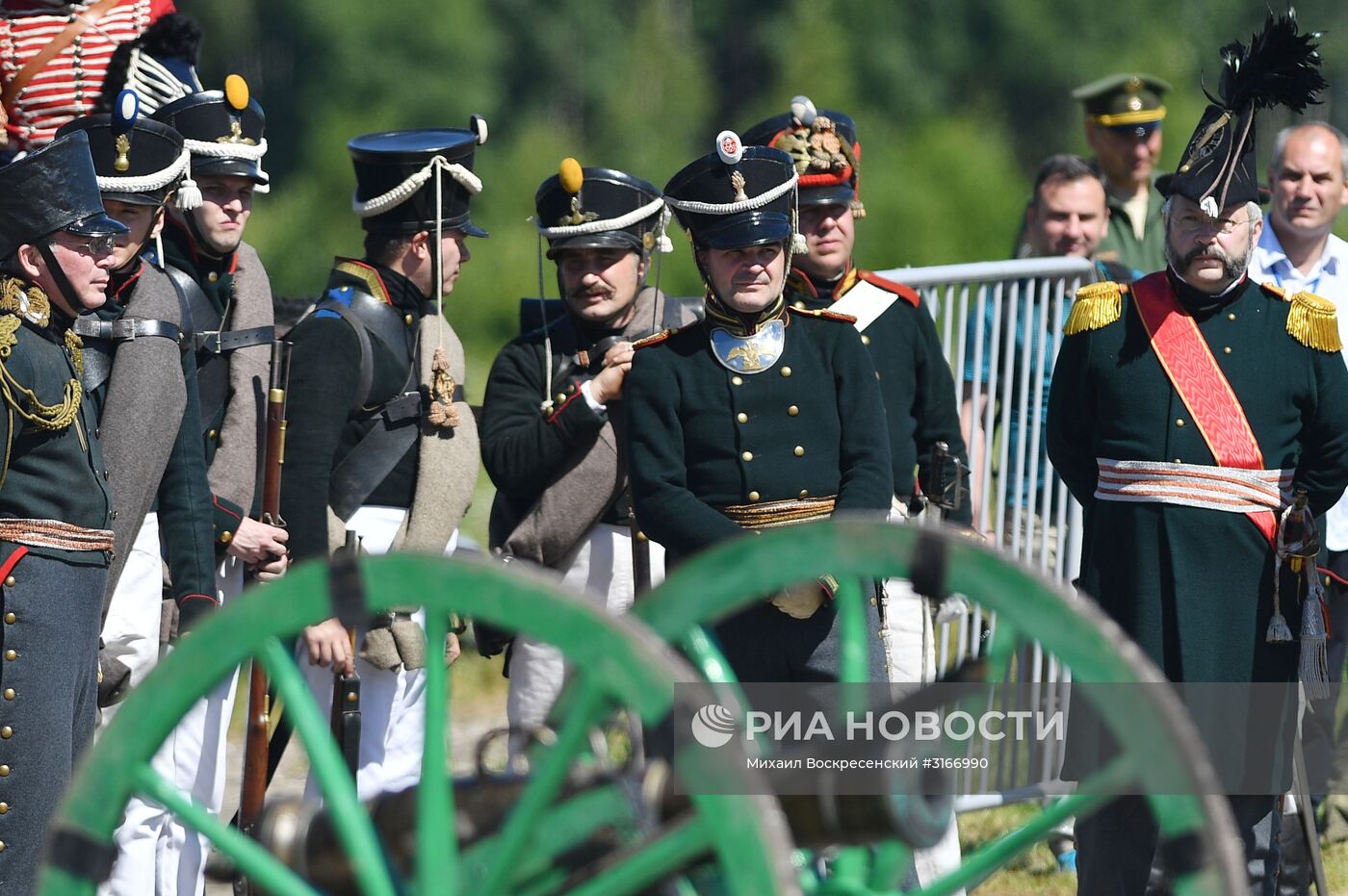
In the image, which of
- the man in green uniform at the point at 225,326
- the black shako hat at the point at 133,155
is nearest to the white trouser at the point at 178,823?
the man in green uniform at the point at 225,326

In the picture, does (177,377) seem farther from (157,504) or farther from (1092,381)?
(1092,381)

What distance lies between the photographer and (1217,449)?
15.0 ft

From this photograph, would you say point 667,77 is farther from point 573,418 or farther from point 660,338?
point 660,338

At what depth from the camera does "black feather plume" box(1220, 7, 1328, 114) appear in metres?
4.61

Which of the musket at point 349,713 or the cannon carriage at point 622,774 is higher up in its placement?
the cannon carriage at point 622,774

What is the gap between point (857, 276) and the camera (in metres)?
5.39

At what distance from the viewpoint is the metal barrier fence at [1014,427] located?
20.1ft

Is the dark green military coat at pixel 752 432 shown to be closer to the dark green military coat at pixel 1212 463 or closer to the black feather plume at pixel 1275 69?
the dark green military coat at pixel 1212 463

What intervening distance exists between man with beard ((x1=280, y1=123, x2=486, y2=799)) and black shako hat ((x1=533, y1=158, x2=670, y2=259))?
0.22 meters

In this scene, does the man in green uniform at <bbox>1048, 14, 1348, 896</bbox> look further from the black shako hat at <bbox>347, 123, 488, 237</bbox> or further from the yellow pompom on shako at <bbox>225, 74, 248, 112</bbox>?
the yellow pompom on shako at <bbox>225, 74, 248, 112</bbox>

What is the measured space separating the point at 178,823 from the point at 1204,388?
96.9 inches

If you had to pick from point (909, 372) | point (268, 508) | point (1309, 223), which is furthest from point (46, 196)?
point (1309, 223)

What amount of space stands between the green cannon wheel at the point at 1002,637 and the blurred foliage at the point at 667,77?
22067 millimetres

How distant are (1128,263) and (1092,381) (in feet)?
7.63
